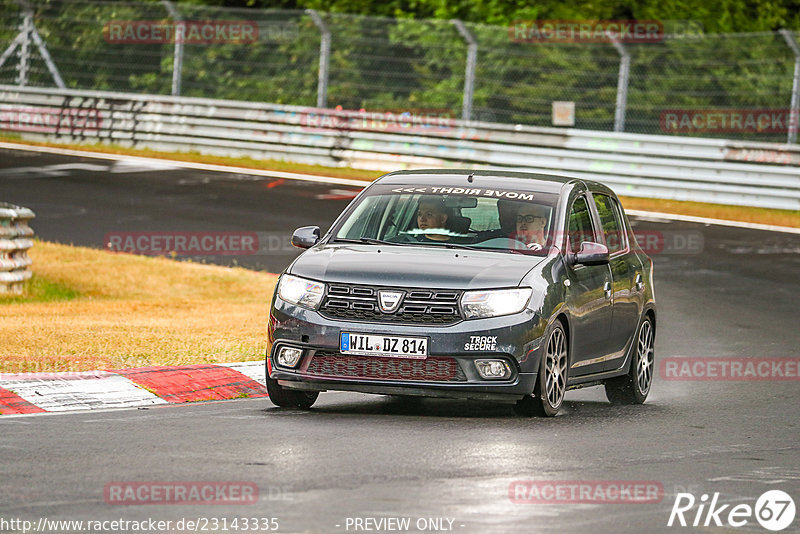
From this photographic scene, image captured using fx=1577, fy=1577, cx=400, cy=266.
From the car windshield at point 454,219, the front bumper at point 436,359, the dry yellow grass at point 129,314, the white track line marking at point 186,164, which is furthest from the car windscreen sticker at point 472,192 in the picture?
the white track line marking at point 186,164

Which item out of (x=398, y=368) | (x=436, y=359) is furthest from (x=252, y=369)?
(x=436, y=359)

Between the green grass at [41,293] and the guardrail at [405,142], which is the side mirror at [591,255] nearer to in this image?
the green grass at [41,293]

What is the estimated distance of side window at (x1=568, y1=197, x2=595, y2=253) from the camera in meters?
10.9

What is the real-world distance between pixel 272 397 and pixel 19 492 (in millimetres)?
3190

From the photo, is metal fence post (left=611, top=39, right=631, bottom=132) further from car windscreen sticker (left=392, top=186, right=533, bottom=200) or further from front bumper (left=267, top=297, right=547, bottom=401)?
front bumper (left=267, top=297, right=547, bottom=401)

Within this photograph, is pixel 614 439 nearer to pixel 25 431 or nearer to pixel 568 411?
pixel 568 411

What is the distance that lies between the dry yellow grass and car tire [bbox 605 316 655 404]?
2.81 meters

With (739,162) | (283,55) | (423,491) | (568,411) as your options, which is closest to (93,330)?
(568,411)

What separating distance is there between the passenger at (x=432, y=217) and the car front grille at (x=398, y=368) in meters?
1.31

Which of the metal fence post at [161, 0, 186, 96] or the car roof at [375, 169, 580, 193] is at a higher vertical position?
the car roof at [375, 169, 580, 193]

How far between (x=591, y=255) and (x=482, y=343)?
136 cm

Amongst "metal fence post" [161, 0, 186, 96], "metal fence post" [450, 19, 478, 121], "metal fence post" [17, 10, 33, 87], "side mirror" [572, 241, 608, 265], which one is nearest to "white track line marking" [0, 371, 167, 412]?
"side mirror" [572, 241, 608, 265]

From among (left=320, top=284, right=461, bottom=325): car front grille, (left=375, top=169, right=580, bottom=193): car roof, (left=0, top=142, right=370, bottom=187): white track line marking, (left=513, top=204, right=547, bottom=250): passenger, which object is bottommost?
(left=0, top=142, right=370, bottom=187): white track line marking

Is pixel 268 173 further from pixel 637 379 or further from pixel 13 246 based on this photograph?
pixel 637 379
